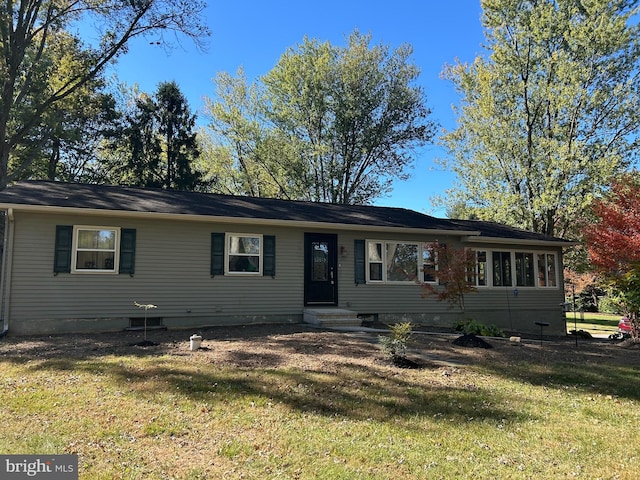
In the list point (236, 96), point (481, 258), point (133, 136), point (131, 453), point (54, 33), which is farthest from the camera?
point (236, 96)

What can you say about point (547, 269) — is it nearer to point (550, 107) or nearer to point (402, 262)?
point (402, 262)

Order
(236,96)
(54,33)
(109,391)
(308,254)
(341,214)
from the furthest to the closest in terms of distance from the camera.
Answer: (236,96)
(54,33)
(341,214)
(308,254)
(109,391)

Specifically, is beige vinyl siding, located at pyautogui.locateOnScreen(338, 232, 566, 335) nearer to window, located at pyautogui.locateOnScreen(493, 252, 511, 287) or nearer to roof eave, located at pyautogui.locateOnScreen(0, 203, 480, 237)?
window, located at pyautogui.locateOnScreen(493, 252, 511, 287)

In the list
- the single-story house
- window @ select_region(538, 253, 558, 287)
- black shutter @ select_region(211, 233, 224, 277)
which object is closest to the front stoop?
the single-story house

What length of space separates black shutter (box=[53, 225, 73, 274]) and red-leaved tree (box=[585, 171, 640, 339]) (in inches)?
507

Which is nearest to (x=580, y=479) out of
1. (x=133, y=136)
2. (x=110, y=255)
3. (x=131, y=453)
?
(x=131, y=453)

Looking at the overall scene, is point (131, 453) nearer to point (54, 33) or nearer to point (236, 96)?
point (54, 33)

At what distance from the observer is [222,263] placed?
10.3 metres

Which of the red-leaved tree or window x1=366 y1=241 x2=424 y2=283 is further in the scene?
window x1=366 y1=241 x2=424 y2=283

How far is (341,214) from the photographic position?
12.4 meters

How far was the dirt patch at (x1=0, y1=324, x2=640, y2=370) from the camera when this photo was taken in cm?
633

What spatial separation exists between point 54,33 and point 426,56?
60.8 ft

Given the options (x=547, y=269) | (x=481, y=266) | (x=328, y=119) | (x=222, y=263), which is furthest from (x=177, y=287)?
(x=328, y=119)

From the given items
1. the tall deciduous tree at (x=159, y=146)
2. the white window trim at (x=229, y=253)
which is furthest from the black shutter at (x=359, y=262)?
the tall deciduous tree at (x=159, y=146)
